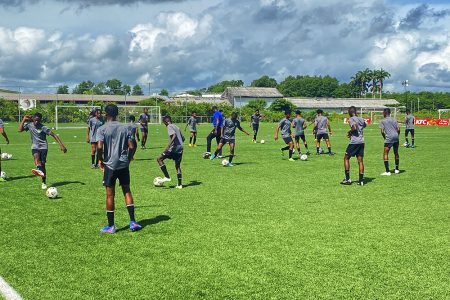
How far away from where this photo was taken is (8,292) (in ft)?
20.2

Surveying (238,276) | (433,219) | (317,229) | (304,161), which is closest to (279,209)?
(317,229)

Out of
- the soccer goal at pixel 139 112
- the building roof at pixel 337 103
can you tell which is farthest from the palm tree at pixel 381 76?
the soccer goal at pixel 139 112

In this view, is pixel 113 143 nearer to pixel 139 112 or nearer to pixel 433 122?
pixel 139 112

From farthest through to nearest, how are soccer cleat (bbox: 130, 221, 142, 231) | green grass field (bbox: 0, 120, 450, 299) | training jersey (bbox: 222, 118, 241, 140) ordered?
training jersey (bbox: 222, 118, 241, 140) → soccer cleat (bbox: 130, 221, 142, 231) → green grass field (bbox: 0, 120, 450, 299)

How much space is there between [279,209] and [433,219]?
10.2ft

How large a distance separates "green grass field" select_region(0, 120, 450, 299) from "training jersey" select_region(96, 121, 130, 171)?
1255mm

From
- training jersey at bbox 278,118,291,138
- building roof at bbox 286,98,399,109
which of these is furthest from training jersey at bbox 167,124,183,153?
building roof at bbox 286,98,399,109

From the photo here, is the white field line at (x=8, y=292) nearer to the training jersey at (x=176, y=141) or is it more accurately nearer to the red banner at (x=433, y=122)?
the training jersey at (x=176, y=141)

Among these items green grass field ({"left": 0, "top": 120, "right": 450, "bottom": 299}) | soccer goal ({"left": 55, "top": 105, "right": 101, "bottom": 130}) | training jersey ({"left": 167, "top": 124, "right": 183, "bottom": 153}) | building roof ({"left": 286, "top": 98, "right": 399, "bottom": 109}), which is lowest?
green grass field ({"left": 0, "top": 120, "right": 450, "bottom": 299})

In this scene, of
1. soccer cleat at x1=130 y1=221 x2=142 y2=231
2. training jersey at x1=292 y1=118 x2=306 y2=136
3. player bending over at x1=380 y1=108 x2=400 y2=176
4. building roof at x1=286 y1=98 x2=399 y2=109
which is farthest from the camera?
building roof at x1=286 y1=98 x2=399 y2=109

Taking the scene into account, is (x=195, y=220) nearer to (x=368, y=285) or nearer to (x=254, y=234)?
(x=254, y=234)

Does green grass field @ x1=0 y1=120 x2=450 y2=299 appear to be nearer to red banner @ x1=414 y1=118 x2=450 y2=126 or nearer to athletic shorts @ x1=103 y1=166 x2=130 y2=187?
athletic shorts @ x1=103 y1=166 x2=130 y2=187

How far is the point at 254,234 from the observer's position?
905cm

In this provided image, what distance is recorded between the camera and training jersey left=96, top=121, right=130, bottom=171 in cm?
916
